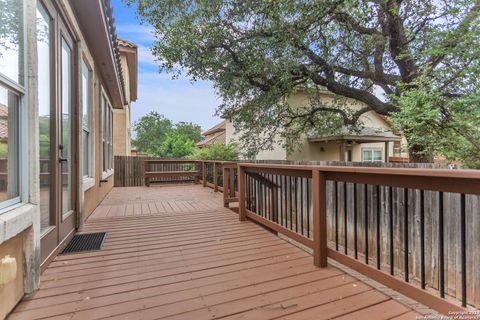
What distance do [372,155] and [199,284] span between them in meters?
14.6

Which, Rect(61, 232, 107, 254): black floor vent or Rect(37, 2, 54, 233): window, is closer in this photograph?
Rect(37, 2, 54, 233): window

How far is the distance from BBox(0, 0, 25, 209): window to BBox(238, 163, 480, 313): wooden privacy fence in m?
2.43

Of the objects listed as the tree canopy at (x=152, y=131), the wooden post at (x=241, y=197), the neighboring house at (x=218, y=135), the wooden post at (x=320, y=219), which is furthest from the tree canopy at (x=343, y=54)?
the tree canopy at (x=152, y=131)

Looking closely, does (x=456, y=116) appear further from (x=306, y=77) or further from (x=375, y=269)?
(x=375, y=269)

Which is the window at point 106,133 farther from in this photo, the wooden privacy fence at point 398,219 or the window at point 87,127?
the wooden privacy fence at point 398,219

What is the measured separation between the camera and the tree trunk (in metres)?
6.48

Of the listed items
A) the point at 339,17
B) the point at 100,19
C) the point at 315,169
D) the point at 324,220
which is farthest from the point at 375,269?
the point at 339,17

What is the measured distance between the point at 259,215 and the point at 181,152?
17.8 m

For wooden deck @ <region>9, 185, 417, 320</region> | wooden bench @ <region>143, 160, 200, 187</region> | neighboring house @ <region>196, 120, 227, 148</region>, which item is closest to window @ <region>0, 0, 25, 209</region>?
wooden deck @ <region>9, 185, 417, 320</region>

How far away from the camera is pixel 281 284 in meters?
2.19

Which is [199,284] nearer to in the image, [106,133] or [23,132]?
[23,132]

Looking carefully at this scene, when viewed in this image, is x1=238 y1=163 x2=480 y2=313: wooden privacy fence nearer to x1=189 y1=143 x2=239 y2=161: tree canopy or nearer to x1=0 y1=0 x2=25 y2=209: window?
x1=0 y1=0 x2=25 y2=209: window

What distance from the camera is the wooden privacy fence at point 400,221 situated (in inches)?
66.5

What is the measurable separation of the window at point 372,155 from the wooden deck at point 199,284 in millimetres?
12529
